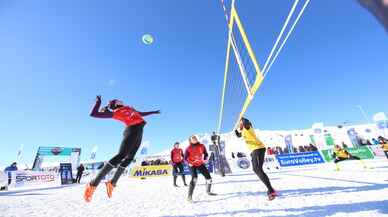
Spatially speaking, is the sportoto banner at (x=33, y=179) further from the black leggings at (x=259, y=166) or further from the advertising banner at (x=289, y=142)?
the advertising banner at (x=289, y=142)

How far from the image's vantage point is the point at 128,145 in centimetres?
335

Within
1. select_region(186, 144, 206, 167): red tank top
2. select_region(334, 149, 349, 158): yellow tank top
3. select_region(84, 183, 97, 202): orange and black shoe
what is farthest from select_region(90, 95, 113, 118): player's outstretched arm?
select_region(334, 149, 349, 158): yellow tank top

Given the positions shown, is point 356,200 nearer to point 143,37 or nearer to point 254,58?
point 254,58

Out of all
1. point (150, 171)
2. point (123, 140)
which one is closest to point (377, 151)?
point (150, 171)

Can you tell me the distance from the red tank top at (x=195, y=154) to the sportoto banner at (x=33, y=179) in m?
12.9

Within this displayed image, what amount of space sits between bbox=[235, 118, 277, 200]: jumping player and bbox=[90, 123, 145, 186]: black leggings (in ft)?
6.11

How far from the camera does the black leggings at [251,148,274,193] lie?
13.3 feet

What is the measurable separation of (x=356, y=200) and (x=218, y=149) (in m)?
8.05

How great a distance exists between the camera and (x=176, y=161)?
8.52 m

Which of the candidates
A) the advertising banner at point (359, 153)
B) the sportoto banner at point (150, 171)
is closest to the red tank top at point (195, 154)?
the sportoto banner at point (150, 171)

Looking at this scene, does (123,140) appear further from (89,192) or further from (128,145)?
(89,192)

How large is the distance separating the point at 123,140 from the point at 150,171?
43.2 feet

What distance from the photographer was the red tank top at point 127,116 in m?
3.55

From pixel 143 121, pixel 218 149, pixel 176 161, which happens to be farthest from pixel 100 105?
pixel 218 149
